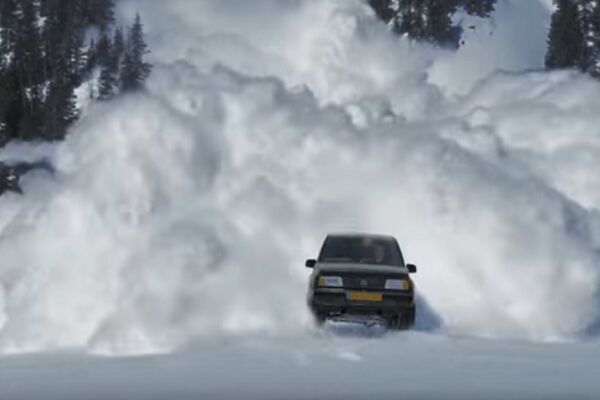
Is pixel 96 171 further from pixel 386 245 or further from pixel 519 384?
pixel 519 384

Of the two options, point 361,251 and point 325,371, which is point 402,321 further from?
point 325,371

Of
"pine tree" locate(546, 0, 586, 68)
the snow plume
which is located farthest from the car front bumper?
"pine tree" locate(546, 0, 586, 68)

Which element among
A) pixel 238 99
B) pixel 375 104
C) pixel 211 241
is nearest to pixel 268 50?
pixel 375 104

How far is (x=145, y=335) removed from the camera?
15.2m

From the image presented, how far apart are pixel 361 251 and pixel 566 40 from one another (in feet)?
139

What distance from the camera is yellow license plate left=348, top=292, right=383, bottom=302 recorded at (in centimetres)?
1396

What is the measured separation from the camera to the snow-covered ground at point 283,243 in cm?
1148

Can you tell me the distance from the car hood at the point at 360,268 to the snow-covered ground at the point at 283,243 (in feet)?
2.87

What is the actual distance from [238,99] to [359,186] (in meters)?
4.91

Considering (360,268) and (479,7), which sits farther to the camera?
(479,7)

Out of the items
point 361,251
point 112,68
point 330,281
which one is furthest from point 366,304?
point 112,68

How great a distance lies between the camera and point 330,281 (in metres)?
14.1

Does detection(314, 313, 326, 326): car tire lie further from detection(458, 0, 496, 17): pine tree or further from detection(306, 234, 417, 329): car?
detection(458, 0, 496, 17): pine tree

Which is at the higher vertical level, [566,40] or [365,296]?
[566,40]
